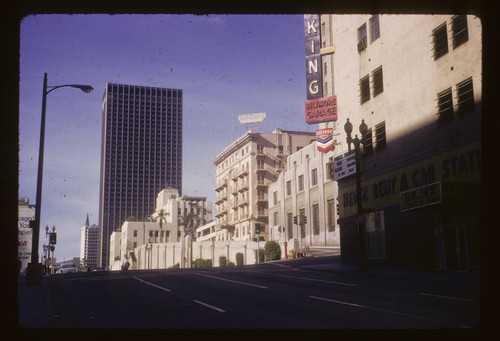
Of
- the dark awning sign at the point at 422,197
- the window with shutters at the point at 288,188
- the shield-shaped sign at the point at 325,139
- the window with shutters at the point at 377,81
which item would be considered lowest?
the dark awning sign at the point at 422,197

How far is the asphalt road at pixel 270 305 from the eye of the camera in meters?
10.7

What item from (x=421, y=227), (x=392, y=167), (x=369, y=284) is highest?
(x=392, y=167)

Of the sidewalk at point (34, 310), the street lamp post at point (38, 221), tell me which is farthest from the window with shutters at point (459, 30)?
the sidewalk at point (34, 310)

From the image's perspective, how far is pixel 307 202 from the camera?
78.3 meters

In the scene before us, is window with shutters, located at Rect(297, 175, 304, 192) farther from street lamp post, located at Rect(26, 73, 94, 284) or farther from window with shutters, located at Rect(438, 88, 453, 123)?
street lamp post, located at Rect(26, 73, 94, 284)

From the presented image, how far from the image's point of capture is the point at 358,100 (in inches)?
1446

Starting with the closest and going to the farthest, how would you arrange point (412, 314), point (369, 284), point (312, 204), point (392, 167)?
point (412, 314), point (369, 284), point (392, 167), point (312, 204)

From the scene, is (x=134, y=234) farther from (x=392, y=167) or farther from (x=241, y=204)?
(x=392, y=167)

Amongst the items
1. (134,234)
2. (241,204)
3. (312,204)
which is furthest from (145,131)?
(312,204)

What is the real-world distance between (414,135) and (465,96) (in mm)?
4488

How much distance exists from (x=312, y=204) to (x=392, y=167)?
4532 cm

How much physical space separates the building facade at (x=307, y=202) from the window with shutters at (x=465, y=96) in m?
35.8

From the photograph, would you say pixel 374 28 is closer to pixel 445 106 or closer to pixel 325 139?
pixel 445 106

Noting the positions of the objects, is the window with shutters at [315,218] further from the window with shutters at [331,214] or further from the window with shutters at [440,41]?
the window with shutters at [440,41]
